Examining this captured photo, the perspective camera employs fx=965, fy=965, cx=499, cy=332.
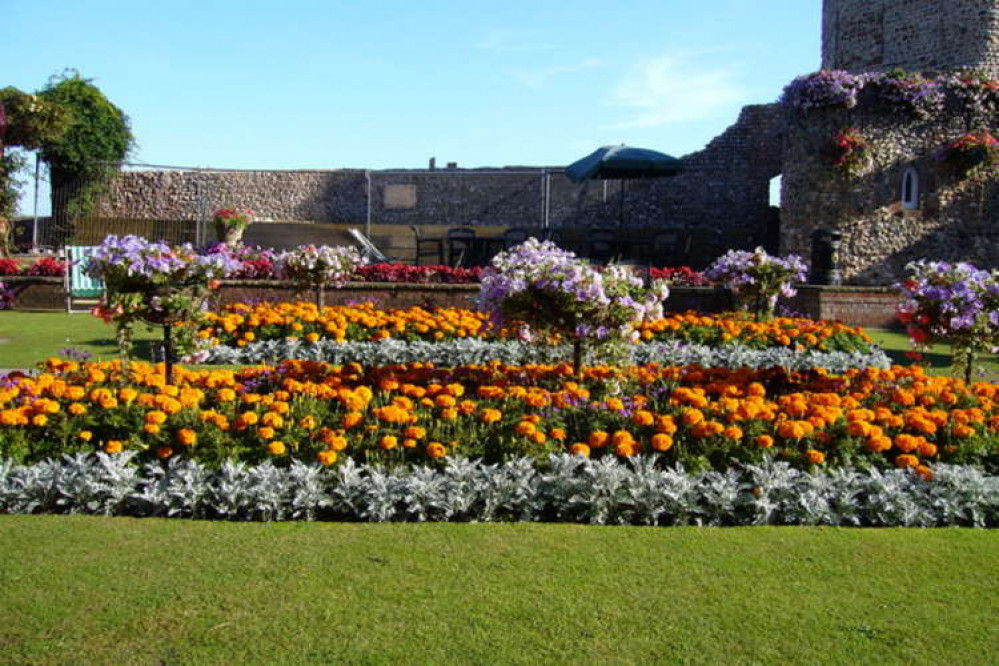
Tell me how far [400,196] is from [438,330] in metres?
17.6

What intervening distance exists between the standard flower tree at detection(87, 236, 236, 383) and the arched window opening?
61.6 feet

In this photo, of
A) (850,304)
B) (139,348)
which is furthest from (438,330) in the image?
(850,304)

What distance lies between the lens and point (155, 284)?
20.4 feet

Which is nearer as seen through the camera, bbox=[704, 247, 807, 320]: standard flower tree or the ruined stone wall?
bbox=[704, 247, 807, 320]: standard flower tree

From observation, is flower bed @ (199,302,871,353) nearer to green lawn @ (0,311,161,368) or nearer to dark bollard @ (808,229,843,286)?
green lawn @ (0,311,161,368)

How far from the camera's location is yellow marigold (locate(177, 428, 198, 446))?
15.4ft

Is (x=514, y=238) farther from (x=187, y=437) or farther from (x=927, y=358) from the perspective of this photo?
(x=187, y=437)

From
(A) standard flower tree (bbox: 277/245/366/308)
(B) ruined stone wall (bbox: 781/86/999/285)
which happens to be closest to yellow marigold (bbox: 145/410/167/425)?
(A) standard flower tree (bbox: 277/245/366/308)

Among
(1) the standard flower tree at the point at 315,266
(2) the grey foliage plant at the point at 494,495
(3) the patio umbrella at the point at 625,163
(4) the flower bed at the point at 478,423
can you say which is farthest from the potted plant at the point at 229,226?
(2) the grey foliage plant at the point at 494,495

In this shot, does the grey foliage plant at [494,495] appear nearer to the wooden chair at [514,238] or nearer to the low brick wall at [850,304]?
the low brick wall at [850,304]

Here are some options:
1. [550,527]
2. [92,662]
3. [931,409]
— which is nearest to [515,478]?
[550,527]

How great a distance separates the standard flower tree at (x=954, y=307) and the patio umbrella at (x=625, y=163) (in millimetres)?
12052

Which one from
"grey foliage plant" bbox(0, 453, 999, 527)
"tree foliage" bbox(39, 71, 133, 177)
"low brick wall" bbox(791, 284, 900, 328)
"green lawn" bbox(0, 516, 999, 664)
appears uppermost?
"tree foliage" bbox(39, 71, 133, 177)

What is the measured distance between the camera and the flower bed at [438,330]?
981 cm
